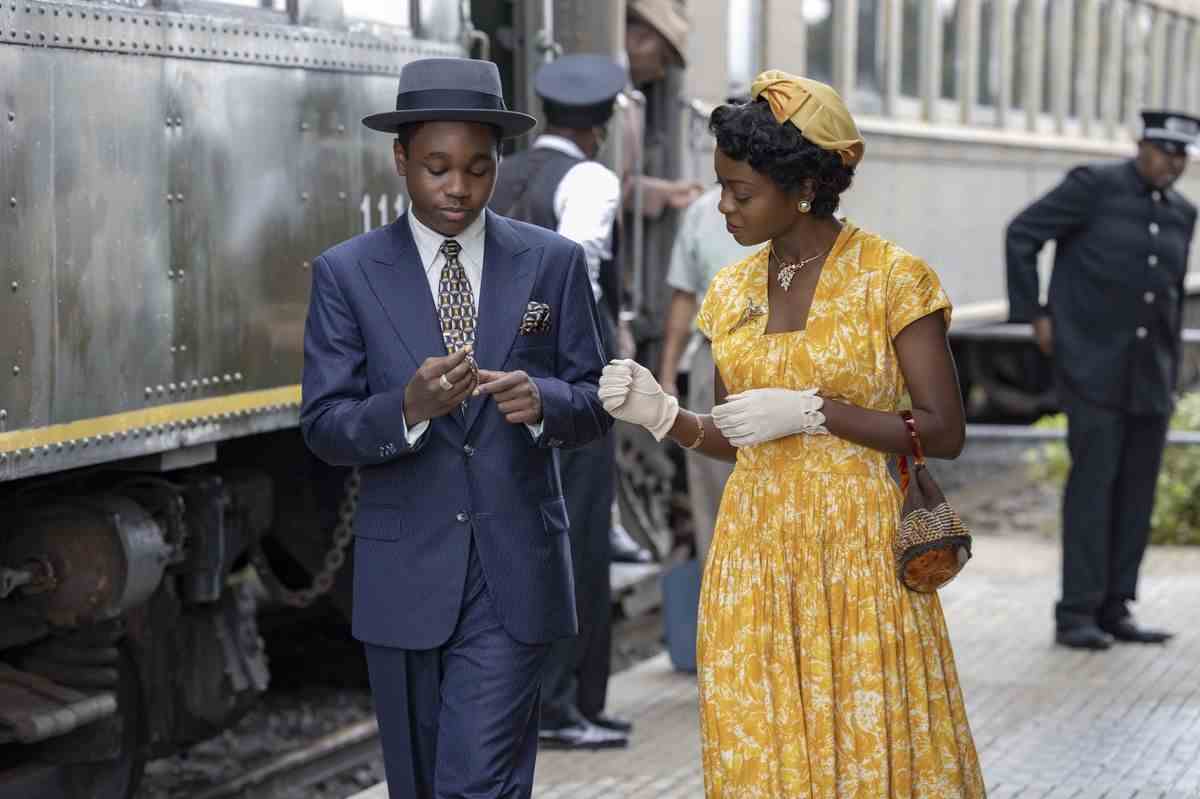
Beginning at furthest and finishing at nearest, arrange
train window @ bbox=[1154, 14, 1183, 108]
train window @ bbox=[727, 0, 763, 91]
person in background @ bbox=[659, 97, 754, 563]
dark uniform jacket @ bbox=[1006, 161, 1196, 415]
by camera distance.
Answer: train window @ bbox=[1154, 14, 1183, 108] → train window @ bbox=[727, 0, 763, 91] → dark uniform jacket @ bbox=[1006, 161, 1196, 415] → person in background @ bbox=[659, 97, 754, 563]

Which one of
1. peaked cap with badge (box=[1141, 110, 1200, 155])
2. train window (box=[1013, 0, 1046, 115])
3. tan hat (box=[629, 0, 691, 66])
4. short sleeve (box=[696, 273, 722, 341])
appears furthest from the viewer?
train window (box=[1013, 0, 1046, 115])

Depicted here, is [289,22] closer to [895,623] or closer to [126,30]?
[126,30]

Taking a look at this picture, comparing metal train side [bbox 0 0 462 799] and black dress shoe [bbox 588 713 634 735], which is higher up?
metal train side [bbox 0 0 462 799]

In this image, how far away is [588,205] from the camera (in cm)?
600

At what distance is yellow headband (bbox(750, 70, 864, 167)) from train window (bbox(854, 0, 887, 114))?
7.90m

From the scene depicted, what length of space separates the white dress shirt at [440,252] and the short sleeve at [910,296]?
0.68 metres

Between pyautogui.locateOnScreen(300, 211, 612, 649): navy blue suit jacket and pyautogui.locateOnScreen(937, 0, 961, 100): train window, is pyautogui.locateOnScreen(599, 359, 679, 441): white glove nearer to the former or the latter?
pyautogui.locateOnScreen(300, 211, 612, 649): navy blue suit jacket

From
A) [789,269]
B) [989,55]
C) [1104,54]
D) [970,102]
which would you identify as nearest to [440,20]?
[789,269]

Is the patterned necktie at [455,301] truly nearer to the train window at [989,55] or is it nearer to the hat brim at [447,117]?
the hat brim at [447,117]

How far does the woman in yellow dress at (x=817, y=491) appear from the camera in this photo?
378 centimetres

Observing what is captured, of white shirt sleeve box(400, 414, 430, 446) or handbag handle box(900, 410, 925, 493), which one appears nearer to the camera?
white shirt sleeve box(400, 414, 430, 446)

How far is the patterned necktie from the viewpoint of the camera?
12.9 ft

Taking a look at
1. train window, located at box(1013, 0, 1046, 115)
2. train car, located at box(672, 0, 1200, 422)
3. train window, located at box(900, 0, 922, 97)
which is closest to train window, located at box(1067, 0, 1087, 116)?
train car, located at box(672, 0, 1200, 422)

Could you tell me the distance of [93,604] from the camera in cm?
552
